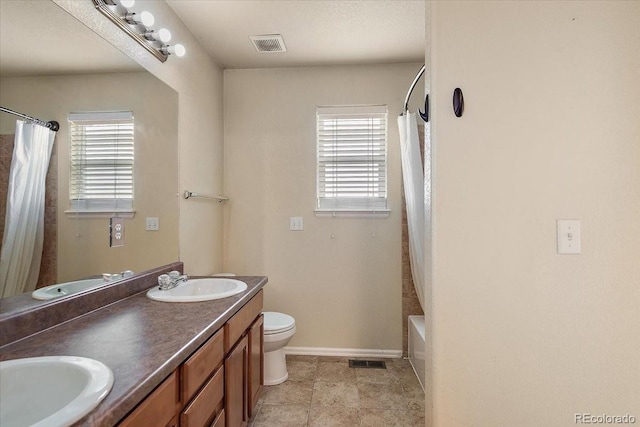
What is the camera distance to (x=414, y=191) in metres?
2.25

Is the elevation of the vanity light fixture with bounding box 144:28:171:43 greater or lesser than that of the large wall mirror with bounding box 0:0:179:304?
greater

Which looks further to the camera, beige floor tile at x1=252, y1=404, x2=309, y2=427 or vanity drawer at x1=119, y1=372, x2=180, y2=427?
beige floor tile at x1=252, y1=404, x2=309, y2=427

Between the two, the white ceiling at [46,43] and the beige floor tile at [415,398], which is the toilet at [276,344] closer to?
the beige floor tile at [415,398]

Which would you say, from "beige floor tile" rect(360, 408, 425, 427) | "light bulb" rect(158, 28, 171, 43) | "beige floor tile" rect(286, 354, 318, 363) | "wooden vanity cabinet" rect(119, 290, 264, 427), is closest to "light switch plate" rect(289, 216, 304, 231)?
"wooden vanity cabinet" rect(119, 290, 264, 427)

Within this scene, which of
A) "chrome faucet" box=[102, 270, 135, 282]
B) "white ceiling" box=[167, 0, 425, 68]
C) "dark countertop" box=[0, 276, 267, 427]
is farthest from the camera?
"white ceiling" box=[167, 0, 425, 68]

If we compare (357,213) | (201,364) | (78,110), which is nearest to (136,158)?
(78,110)

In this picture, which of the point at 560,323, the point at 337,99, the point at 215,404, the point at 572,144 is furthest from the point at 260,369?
the point at 337,99

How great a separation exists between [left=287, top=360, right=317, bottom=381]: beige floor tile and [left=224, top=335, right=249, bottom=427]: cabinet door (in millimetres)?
720

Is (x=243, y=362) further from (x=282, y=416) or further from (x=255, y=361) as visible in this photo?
(x=282, y=416)

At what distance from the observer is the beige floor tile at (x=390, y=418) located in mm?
1826

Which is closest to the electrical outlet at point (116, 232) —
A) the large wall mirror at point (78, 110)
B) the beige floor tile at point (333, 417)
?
the large wall mirror at point (78, 110)

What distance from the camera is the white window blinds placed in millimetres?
1304

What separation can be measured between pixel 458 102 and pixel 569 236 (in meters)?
0.61

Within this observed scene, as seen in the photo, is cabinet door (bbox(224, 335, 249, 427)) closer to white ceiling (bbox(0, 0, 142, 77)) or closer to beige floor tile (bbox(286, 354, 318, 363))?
beige floor tile (bbox(286, 354, 318, 363))
